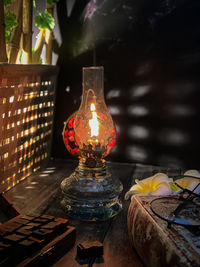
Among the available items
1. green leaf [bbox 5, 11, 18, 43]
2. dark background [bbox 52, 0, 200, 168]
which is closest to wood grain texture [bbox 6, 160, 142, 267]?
dark background [bbox 52, 0, 200, 168]

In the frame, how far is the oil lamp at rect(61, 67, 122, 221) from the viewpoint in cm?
108

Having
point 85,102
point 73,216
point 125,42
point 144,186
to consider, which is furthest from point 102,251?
point 125,42

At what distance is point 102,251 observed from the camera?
2.79ft

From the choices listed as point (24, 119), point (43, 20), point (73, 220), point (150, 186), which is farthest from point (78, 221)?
point (43, 20)

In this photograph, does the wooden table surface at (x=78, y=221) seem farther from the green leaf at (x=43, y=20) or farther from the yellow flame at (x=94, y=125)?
the green leaf at (x=43, y=20)

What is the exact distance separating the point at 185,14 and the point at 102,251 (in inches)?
46.5

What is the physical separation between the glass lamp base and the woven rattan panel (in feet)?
0.91

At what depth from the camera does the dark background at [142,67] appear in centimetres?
158

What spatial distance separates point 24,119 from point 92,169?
40 centimetres

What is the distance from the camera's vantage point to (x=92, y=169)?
1125 millimetres

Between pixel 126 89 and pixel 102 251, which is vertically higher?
pixel 126 89

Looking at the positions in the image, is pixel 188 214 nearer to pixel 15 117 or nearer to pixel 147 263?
pixel 147 263

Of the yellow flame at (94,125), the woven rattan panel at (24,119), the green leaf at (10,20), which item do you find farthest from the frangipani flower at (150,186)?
the green leaf at (10,20)

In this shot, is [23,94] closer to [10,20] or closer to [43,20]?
[10,20]
